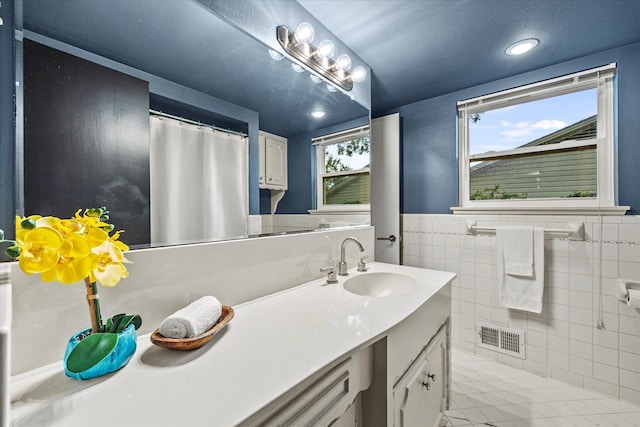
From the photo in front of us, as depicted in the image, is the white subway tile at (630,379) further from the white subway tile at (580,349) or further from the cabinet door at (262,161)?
the cabinet door at (262,161)

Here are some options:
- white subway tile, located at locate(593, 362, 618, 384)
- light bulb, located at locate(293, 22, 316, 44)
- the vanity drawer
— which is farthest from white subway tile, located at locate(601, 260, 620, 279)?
light bulb, located at locate(293, 22, 316, 44)

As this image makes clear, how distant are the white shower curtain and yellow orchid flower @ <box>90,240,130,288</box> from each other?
9.8 inches

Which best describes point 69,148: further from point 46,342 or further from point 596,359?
point 596,359

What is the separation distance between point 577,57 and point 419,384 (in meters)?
2.24

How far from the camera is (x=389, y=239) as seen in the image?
244 centimetres

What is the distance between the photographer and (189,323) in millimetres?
688

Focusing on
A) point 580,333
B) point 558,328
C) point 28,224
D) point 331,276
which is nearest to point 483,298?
point 558,328

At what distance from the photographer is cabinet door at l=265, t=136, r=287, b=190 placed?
50.4 inches

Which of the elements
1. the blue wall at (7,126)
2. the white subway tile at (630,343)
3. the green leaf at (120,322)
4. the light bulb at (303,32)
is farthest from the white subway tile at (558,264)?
the blue wall at (7,126)

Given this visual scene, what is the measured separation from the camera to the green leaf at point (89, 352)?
57 centimetres

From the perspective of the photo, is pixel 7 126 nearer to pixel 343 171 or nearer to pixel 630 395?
pixel 343 171

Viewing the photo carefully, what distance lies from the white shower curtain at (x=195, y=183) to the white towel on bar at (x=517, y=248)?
6.00 ft

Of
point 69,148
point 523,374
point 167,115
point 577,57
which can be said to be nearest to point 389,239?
point 523,374

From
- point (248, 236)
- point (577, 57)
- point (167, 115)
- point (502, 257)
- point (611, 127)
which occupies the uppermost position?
point (577, 57)
